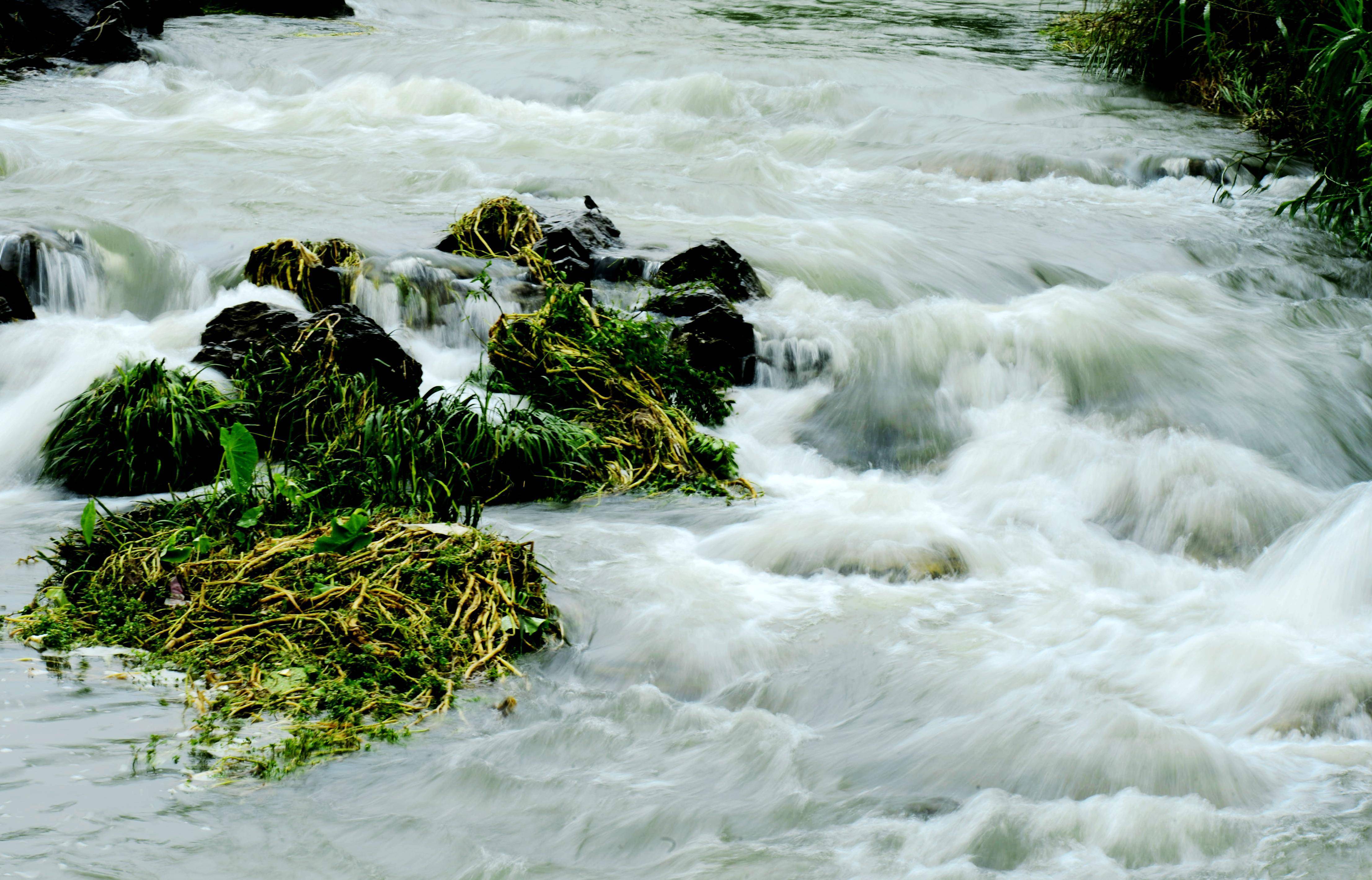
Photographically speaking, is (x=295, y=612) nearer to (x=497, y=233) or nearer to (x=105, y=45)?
(x=497, y=233)

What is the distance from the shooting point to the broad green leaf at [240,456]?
392 cm

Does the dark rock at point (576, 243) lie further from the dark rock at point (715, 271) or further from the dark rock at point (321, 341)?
the dark rock at point (321, 341)

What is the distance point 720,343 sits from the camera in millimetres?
6109

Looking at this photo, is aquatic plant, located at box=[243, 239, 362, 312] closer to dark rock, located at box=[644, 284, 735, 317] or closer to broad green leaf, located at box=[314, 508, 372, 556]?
dark rock, located at box=[644, 284, 735, 317]

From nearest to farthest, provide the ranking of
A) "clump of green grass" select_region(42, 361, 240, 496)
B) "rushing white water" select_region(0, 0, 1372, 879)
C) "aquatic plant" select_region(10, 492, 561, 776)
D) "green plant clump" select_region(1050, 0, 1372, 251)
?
"rushing white water" select_region(0, 0, 1372, 879)
"aquatic plant" select_region(10, 492, 561, 776)
"clump of green grass" select_region(42, 361, 240, 496)
"green plant clump" select_region(1050, 0, 1372, 251)

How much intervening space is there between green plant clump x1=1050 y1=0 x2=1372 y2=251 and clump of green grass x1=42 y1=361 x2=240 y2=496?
22.4ft

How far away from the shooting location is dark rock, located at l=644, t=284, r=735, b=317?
6.16 meters

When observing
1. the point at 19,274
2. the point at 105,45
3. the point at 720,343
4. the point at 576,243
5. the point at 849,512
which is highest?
the point at 105,45

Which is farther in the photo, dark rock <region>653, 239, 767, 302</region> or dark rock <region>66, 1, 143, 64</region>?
dark rock <region>66, 1, 143, 64</region>

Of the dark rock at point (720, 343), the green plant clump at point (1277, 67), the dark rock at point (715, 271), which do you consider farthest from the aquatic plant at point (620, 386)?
the green plant clump at point (1277, 67)

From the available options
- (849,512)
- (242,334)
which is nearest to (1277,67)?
(849,512)

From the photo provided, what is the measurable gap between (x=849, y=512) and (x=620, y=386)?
1.26m

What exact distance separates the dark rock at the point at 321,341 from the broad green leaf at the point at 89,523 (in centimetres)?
153

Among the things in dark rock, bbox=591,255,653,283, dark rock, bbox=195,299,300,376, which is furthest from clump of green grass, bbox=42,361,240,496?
dark rock, bbox=591,255,653,283
